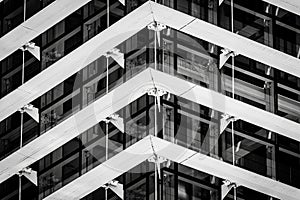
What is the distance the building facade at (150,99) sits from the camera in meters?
16.9

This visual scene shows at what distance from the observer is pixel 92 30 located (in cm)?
1764

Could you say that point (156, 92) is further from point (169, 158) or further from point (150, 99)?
point (169, 158)

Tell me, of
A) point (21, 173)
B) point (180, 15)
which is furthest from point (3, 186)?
point (180, 15)

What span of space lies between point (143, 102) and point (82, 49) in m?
0.88

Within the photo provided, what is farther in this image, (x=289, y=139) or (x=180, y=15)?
(x=289, y=139)

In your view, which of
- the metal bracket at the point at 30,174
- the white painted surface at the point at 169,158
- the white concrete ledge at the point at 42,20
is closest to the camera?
the white painted surface at the point at 169,158

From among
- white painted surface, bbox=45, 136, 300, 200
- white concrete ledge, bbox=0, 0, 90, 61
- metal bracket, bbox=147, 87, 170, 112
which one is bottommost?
white painted surface, bbox=45, 136, 300, 200

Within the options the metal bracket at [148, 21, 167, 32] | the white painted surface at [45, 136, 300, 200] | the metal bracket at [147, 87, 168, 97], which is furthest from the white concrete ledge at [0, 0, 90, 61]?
the white painted surface at [45, 136, 300, 200]

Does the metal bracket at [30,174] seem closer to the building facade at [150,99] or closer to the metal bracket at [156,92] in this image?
the building facade at [150,99]

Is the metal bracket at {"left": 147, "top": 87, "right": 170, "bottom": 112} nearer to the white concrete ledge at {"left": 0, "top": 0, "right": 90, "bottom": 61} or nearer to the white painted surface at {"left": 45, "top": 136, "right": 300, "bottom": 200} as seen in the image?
the white painted surface at {"left": 45, "top": 136, "right": 300, "bottom": 200}

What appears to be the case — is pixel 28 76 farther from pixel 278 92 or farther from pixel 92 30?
pixel 278 92

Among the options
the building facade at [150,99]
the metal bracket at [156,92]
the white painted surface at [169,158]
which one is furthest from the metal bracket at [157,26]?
the white painted surface at [169,158]

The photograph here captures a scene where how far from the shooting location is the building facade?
16.9 meters

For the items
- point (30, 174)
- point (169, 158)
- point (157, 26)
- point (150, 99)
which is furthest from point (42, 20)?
point (169, 158)
